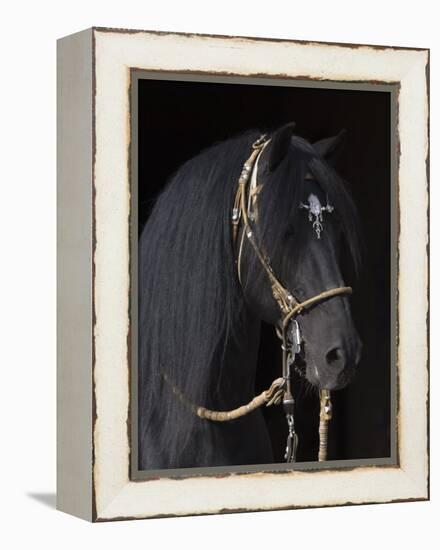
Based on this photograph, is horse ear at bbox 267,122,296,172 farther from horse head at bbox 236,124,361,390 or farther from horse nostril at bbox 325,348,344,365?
horse nostril at bbox 325,348,344,365

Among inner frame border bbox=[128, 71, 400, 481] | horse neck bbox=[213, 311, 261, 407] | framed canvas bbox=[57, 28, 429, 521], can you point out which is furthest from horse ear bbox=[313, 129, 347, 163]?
horse neck bbox=[213, 311, 261, 407]

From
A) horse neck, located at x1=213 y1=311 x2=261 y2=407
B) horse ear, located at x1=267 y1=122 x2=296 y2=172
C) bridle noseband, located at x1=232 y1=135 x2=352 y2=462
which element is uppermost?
horse ear, located at x1=267 y1=122 x2=296 y2=172

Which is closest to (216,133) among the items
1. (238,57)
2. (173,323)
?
(238,57)

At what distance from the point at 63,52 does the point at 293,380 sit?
136 centimetres

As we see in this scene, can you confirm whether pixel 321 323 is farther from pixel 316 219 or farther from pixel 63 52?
pixel 63 52

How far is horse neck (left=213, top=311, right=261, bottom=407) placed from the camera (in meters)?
6.00

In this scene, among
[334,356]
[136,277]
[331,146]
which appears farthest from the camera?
[331,146]

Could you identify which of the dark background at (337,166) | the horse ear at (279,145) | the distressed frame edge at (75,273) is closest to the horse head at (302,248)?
the horse ear at (279,145)

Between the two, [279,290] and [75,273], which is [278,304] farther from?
[75,273]

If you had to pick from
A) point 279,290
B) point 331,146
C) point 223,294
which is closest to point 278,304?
point 279,290

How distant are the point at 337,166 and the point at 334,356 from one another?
0.68 metres

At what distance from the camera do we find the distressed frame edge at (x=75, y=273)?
5.78 meters

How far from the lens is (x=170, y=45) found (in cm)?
589

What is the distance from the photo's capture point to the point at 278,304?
19.7 ft
